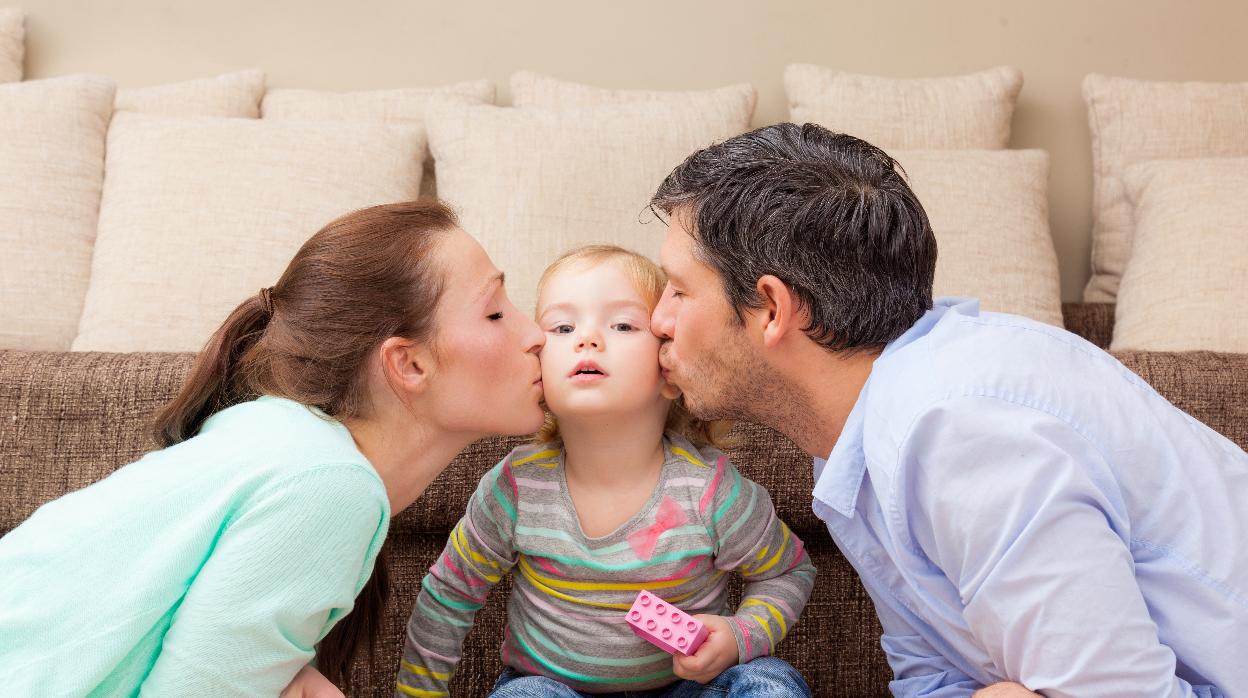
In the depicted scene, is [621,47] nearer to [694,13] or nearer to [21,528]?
[694,13]

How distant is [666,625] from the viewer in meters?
1.23

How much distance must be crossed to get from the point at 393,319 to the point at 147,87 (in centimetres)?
152

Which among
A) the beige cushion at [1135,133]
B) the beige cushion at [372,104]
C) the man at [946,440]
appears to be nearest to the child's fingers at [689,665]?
the man at [946,440]

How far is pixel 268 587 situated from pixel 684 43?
6.14ft

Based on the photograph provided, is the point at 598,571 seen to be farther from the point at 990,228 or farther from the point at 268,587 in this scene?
the point at 990,228

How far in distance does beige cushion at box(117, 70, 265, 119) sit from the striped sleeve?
59.6 inches

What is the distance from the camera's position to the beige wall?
2521 millimetres

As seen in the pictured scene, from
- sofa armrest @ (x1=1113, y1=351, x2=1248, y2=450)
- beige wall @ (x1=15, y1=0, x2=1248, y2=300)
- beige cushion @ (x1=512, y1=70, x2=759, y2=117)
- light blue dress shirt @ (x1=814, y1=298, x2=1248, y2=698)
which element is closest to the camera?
light blue dress shirt @ (x1=814, y1=298, x2=1248, y2=698)

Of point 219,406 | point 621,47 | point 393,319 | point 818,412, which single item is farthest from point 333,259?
point 621,47

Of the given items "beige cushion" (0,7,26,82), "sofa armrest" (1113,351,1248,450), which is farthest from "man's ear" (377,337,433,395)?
"beige cushion" (0,7,26,82)

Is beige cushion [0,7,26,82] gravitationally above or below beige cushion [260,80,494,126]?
above

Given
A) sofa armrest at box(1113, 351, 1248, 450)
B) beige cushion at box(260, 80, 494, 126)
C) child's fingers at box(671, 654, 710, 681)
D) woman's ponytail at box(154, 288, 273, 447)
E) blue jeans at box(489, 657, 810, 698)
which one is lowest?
blue jeans at box(489, 657, 810, 698)

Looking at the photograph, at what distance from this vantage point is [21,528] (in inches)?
45.1

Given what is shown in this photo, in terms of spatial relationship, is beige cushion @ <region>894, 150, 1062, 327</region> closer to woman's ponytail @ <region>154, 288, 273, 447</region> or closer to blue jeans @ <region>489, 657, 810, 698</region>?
blue jeans @ <region>489, 657, 810, 698</region>
